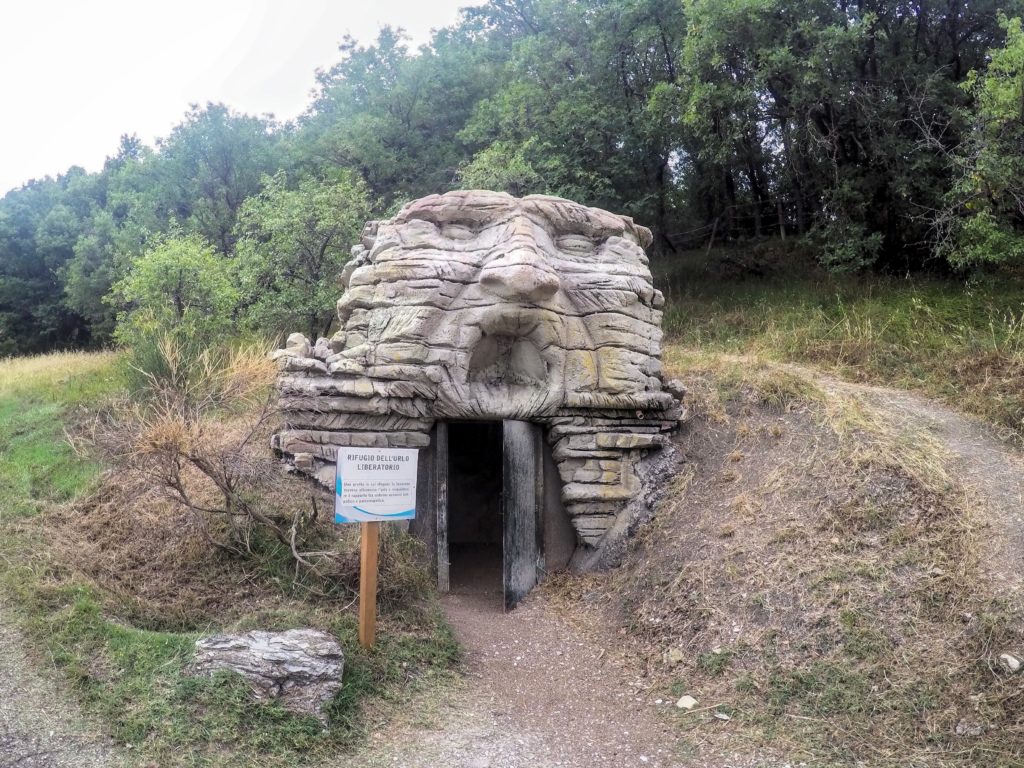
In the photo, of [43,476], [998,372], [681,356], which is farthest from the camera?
[681,356]

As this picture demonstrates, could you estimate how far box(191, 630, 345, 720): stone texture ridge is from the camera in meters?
4.52

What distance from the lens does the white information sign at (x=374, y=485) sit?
497 cm

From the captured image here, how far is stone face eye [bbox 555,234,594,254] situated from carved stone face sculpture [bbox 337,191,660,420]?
1 centimetres

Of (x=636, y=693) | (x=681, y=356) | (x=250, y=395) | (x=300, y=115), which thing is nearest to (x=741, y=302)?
(x=681, y=356)

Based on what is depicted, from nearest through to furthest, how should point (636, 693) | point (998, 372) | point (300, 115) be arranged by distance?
1. point (636, 693)
2. point (998, 372)
3. point (300, 115)

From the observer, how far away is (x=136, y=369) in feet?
29.1

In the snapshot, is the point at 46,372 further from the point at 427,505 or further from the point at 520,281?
the point at 520,281

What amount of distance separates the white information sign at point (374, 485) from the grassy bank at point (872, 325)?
5298mm

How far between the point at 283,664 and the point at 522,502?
2.95 m

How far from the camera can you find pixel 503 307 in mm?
6805

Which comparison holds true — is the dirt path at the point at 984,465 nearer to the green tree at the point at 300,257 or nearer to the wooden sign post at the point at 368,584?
the wooden sign post at the point at 368,584

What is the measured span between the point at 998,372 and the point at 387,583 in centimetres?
655

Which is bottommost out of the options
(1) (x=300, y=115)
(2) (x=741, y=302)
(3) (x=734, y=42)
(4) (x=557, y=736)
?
(4) (x=557, y=736)

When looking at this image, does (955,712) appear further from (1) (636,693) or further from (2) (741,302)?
(2) (741,302)
